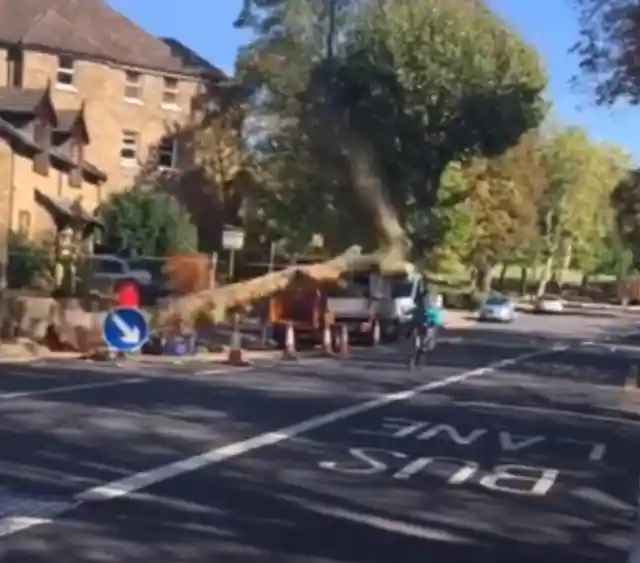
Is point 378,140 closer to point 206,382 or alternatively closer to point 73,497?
point 206,382

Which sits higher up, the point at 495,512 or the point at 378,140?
the point at 378,140

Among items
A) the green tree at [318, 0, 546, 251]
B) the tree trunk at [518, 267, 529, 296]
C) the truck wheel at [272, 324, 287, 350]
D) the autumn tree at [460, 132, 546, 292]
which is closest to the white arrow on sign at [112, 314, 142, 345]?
the truck wheel at [272, 324, 287, 350]

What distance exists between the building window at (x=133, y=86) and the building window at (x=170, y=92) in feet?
3.92

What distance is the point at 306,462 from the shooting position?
15.1m

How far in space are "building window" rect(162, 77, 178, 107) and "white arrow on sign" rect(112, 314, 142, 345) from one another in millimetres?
39763

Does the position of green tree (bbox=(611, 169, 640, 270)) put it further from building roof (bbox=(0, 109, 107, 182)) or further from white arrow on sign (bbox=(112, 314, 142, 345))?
white arrow on sign (bbox=(112, 314, 142, 345))

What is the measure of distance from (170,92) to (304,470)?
52996mm

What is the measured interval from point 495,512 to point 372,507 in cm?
97

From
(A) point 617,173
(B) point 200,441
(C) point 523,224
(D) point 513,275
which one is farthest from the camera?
(D) point 513,275

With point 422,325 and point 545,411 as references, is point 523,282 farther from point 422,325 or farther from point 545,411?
point 545,411

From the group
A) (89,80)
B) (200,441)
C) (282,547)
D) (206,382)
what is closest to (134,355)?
(206,382)

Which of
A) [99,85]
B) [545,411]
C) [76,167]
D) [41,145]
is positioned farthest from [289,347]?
[99,85]

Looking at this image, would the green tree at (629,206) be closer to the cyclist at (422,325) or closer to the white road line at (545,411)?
the cyclist at (422,325)

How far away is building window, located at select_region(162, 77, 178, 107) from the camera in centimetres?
6631
